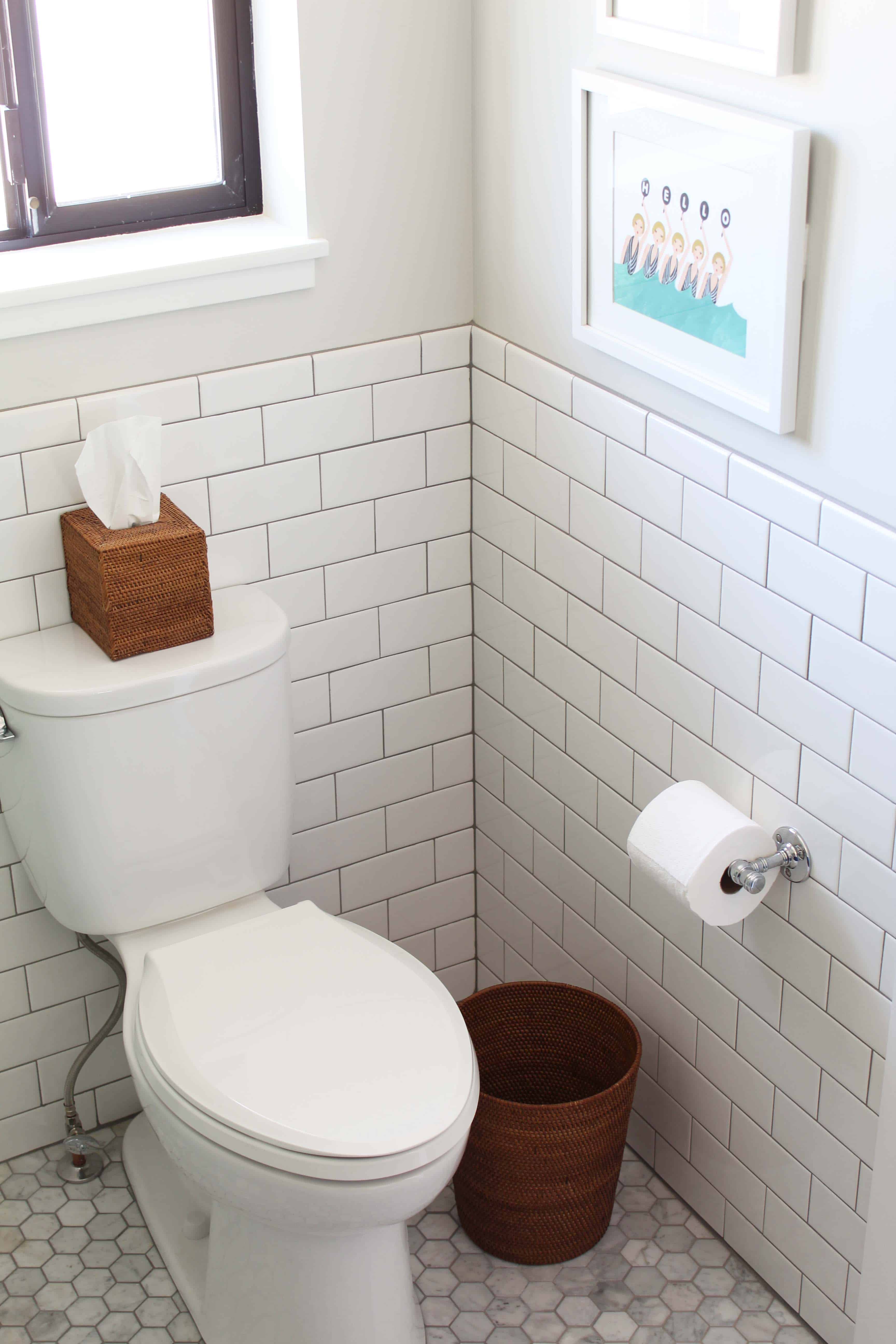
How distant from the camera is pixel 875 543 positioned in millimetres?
1519

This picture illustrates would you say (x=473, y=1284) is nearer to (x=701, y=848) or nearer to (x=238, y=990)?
(x=238, y=990)

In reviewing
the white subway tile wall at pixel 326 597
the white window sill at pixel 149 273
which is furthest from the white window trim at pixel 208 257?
the white subway tile wall at pixel 326 597

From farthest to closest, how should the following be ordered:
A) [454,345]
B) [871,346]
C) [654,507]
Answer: [454,345] → [654,507] → [871,346]

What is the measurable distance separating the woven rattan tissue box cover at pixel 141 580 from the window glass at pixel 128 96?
0.47 metres

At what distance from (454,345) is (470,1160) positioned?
115 centimetres

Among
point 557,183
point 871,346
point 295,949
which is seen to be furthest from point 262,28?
point 295,949

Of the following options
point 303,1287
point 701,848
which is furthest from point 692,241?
point 303,1287

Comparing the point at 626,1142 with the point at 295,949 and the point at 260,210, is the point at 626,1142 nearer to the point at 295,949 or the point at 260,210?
the point at 295,949

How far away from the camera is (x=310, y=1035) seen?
5.71ft

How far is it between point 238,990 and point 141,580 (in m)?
0.52

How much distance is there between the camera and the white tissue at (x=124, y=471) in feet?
6.16

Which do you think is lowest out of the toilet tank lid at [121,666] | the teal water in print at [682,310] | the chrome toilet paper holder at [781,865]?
the chrome toilet paper holder at [781,865]

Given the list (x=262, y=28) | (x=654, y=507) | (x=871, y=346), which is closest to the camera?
(x=871, y=346)

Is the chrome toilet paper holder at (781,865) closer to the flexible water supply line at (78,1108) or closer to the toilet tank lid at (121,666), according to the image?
the toilet tank lid at (121,666)
